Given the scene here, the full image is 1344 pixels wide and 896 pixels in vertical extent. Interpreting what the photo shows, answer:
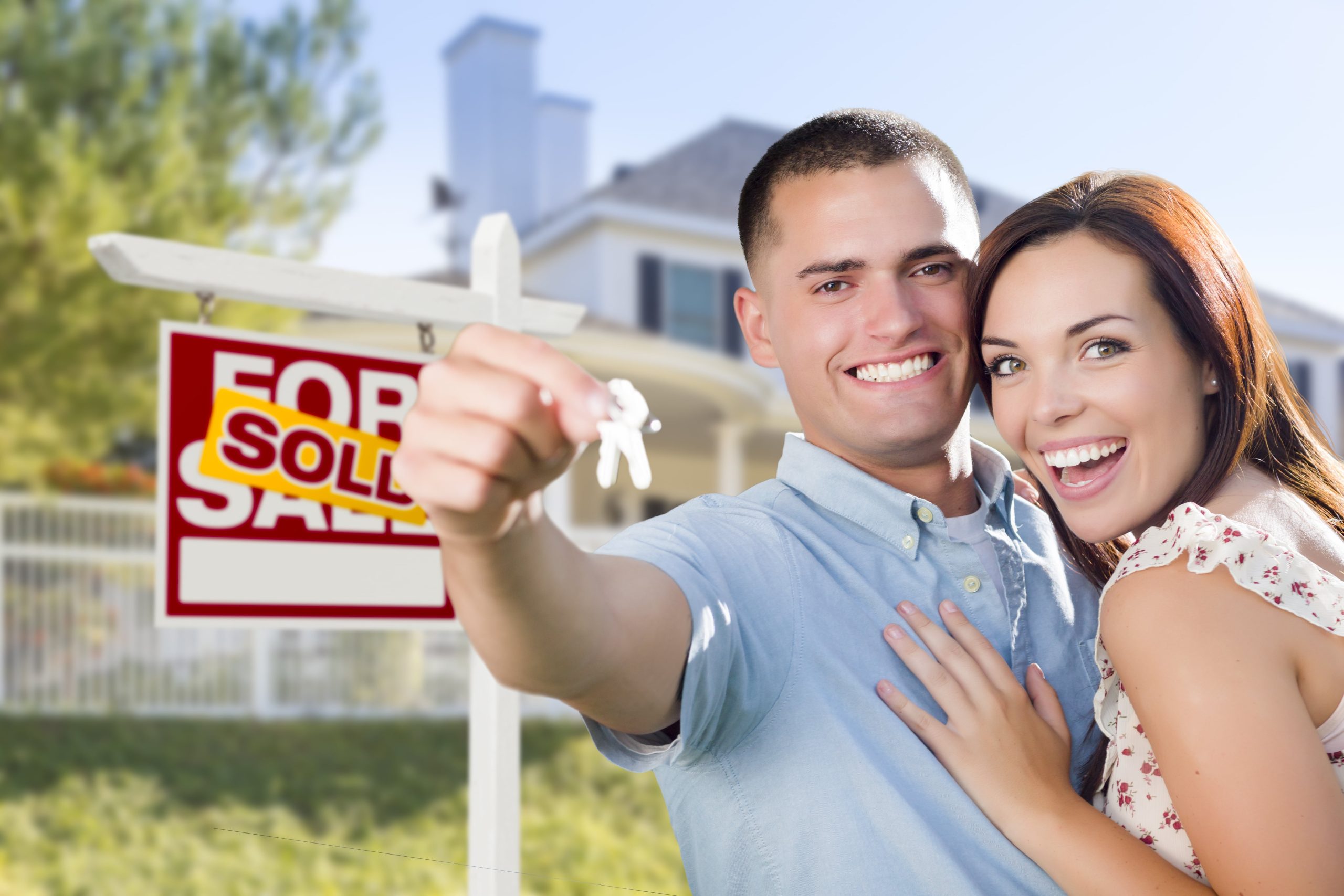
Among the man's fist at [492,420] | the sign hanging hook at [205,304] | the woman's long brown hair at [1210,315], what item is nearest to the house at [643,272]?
the sign hanging hook at [205,304]

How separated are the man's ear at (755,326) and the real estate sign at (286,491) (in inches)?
38.2

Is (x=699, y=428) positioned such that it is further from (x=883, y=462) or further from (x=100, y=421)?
(x=883, y=462)

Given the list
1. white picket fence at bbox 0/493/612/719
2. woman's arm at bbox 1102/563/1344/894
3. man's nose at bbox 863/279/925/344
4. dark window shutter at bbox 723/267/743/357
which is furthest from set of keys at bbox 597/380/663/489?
dark window shutter at bbox 723/267/743/357

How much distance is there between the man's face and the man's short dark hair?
2 cm

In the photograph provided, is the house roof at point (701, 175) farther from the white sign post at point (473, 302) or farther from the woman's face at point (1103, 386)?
the woman's face at point (1103, 386)

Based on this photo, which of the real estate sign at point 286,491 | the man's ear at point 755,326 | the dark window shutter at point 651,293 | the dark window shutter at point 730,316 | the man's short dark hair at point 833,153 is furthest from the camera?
the dark window shutter at point 730,316

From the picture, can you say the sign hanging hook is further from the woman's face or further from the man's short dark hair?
the woman's face

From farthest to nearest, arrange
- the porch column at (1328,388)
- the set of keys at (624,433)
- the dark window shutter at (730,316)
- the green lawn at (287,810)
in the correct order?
the porch column at (1328,388) < the dark window shutter at (730,316) < the green lawn at (287,810) < the set of keys at (624,433)

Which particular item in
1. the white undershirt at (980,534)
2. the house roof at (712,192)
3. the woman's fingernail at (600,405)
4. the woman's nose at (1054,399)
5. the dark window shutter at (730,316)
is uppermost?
the woman's fingernail at (600,405)

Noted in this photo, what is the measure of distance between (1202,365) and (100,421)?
858 centimetres

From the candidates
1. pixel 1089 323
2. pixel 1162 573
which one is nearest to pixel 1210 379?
pixel 1089 323

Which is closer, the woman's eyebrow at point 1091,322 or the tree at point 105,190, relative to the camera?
the woman's eyebrow at point 1091,322

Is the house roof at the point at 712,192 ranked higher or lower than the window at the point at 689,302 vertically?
higher

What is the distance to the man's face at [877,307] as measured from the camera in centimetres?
193
